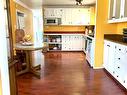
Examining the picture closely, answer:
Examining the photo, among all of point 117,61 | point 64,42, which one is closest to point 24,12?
point 64,42

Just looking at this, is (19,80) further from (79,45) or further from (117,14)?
(79,45)

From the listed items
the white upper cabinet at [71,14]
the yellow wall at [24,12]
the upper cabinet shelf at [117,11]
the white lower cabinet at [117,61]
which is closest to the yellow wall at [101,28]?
the upper cabinet shelf at [117,11]

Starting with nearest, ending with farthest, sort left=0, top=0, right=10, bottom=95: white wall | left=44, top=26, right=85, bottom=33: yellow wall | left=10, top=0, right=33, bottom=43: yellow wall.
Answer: left=0, top=0, right=10, bottom=95: white wall < left=10, top=0, right=33, bottom=43: yellow wall < left=44, top=26, right=85, bottom=33: yellow wall

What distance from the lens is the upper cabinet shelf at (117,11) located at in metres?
3.43

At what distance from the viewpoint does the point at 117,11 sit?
12.8ft

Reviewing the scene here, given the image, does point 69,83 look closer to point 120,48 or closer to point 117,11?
point 120,48

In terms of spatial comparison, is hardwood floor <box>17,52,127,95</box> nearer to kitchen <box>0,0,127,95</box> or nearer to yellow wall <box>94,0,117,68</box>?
kitchen <box>0,0,127,95</box>

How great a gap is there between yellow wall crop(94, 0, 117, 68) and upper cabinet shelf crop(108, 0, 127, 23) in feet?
0.67

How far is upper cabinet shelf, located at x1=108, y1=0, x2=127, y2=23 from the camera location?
Answer: 3426mm

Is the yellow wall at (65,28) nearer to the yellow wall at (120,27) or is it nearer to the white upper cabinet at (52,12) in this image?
the white upper cabinet at (52,12)

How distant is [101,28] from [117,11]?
2.41 ft

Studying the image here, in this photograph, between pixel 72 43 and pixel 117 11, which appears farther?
pixel 72 43

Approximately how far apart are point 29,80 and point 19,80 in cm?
24

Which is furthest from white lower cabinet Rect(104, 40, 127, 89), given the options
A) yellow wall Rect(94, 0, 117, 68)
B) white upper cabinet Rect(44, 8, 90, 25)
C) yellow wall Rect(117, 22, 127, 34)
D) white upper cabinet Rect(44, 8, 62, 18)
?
white upper cabinet Rect(44, 8, 62, 18)
